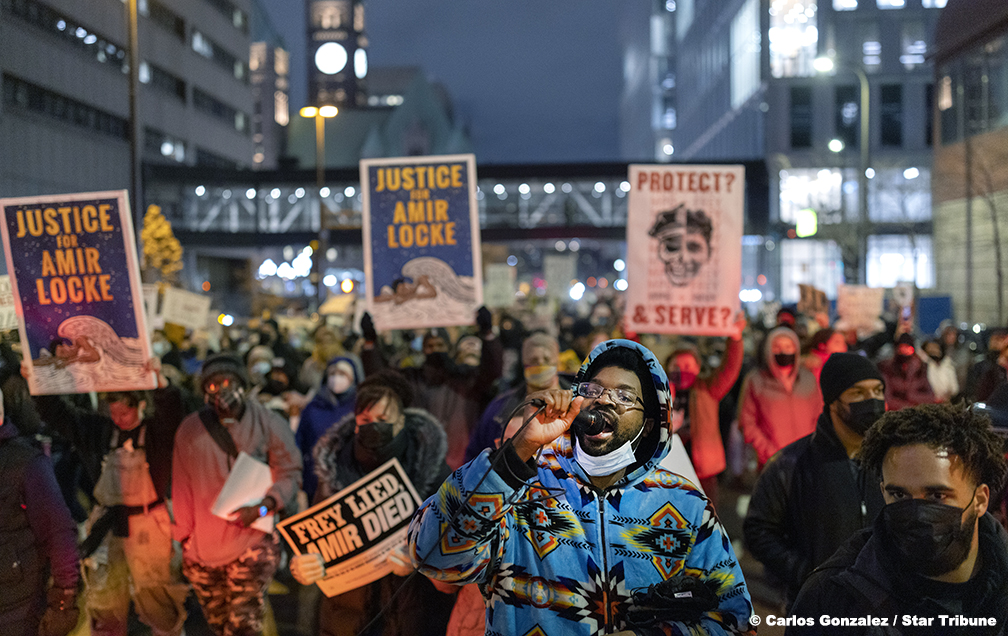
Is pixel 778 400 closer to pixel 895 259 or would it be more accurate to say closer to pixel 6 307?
pixel 6 307

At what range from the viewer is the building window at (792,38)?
59.0 m

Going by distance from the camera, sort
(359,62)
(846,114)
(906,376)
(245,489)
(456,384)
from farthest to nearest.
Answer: (359,62)
(846,114)
(906,376)
(456,384)
(245,489)

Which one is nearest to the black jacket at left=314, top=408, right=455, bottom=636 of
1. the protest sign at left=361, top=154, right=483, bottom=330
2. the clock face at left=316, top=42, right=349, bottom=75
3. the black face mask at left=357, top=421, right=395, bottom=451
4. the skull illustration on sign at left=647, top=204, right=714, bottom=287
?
the black face mask at left=357, top=421, right=395, bottom=451

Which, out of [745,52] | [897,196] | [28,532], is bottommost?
[28,532]

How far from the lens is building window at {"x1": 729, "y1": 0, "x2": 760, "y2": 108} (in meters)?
61.9

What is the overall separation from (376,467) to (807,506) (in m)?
2.05

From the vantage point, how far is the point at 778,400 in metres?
7.21

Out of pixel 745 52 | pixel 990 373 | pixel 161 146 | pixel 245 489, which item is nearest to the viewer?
pixel 245 489

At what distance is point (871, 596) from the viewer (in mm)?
2365

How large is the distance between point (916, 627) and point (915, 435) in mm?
492

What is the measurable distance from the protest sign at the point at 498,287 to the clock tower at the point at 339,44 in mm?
98625

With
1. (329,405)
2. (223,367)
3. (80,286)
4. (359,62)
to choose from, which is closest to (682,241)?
(329,405)

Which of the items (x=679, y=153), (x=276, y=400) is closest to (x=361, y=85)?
(x=679, y=153)

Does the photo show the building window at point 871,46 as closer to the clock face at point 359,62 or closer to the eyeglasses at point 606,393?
the eyeglasses at point 606,393
